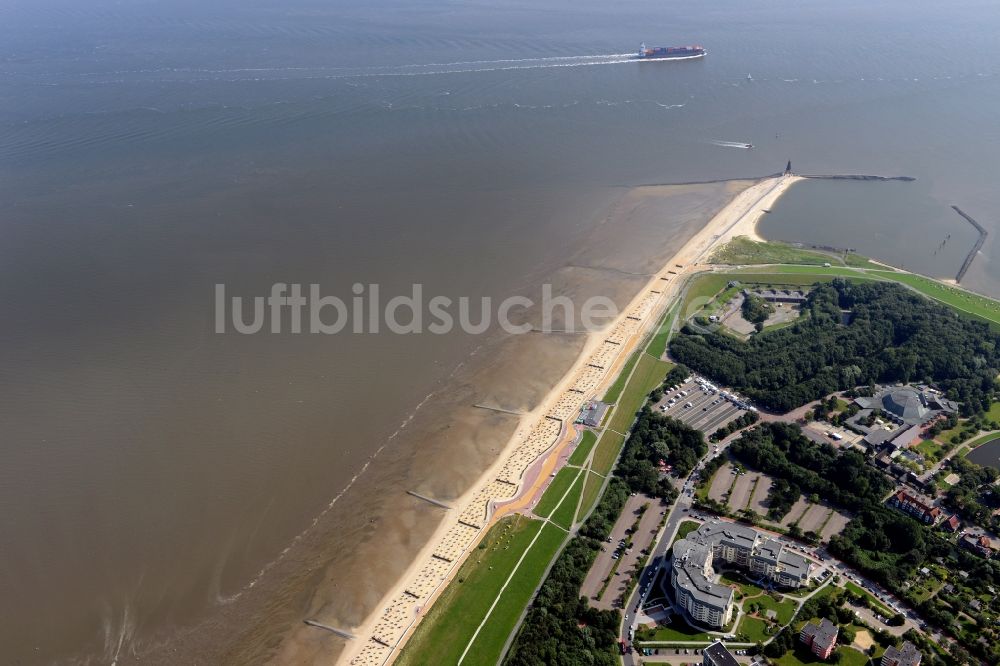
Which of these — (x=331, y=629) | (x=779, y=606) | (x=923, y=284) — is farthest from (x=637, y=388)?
(x=923, y=284)

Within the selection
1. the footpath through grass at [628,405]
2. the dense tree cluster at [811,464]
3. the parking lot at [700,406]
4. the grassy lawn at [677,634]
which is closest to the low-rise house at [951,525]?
the dense tree cluster at [811,464]

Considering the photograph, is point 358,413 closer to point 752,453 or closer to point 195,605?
point 195,605

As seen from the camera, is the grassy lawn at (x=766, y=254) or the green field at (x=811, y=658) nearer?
the green field at (x=811, y=658)

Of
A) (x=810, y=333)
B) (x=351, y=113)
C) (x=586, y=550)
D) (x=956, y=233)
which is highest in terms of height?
(x=351, y=113)

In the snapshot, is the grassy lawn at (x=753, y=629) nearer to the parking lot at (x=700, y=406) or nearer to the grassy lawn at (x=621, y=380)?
the parking lot at (x=700, y=406)

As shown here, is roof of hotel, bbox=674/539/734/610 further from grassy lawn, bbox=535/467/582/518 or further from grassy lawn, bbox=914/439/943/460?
grassy lawn, bbox=914/439/943/460

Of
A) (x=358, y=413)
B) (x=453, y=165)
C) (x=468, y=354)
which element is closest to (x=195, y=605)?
(x=358, y=413)

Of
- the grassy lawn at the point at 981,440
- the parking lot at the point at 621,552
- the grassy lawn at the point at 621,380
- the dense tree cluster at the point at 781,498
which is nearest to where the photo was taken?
the parking lot at the point at 621,552
